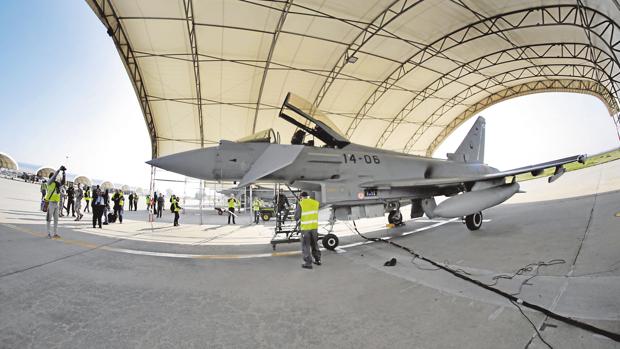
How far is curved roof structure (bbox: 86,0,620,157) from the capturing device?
1062 cm

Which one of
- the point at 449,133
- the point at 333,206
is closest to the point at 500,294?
the point at 333,206

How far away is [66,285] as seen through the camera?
2715mm

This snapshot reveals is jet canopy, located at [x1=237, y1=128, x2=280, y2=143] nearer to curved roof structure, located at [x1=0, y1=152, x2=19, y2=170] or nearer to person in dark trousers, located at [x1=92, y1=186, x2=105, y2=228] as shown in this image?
person in dark trousers, located at [x1=92, y1=186, x2=105, y2=228]

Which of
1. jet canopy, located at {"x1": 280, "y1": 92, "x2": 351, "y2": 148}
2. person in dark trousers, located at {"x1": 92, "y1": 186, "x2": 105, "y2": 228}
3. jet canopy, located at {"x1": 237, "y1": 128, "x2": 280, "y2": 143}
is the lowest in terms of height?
person in dark trousers, located at {"x1": 92, "y1": 186, "x2": 105, "y2": 228}

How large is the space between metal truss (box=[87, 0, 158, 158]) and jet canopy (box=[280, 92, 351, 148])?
9.94m

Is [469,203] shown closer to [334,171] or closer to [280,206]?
[334,171]

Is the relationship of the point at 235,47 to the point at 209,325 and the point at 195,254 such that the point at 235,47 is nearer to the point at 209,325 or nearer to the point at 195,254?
the point at 195,254

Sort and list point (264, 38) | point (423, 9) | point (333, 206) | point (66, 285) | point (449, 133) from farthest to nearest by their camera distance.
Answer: point (449, 133), point (264, 38), point (423, 9), point (333, 206), point (66, 285)

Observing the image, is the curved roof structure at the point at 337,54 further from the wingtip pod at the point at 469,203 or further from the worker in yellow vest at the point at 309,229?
the worker in yellow vest at the point at 309,229

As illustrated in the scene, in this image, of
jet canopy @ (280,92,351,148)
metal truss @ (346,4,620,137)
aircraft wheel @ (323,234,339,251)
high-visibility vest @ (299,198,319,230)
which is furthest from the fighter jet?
metal truss @ (346,4,620,137)

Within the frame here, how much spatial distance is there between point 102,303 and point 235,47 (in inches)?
491

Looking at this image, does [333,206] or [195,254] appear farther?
[333,206]

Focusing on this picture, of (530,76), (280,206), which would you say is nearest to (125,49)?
(280,206)

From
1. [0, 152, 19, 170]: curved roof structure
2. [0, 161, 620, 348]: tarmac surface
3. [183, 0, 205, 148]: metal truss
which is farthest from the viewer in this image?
[0, 152, 19, 170]: curved roof structure
